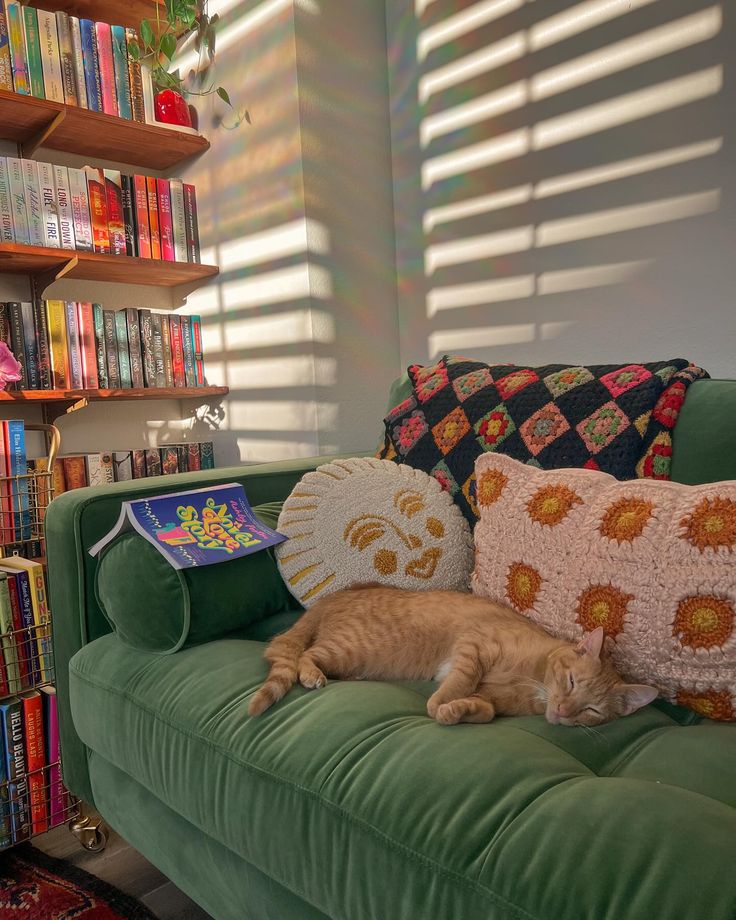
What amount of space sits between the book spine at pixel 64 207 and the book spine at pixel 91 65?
0.23 metres

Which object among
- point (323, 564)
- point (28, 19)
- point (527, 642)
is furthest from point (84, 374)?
point (527, 642)

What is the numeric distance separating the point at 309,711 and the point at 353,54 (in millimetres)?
2170

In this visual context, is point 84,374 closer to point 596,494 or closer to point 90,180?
point 90,180

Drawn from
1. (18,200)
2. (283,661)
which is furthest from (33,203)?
(283,661)

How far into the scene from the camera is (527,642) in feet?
3.69

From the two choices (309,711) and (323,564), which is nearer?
(309,711)

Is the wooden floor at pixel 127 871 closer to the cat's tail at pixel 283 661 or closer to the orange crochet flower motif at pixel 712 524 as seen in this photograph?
the cat's tail at pixel 283 661

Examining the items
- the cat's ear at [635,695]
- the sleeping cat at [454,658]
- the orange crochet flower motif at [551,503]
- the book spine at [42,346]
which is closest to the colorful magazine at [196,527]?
the sleeping cat at [454,658]

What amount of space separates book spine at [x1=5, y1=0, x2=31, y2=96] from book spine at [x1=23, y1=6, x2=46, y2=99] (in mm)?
12

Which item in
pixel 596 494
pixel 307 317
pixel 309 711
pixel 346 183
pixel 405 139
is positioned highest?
pixel 405 139

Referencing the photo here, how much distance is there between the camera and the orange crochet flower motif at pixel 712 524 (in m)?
1.01

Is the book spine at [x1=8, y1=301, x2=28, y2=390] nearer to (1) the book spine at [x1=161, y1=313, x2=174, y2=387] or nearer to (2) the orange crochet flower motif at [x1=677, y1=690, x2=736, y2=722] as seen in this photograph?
(1) the book spine at [x1=161, y1=313, x2=174, y2=387]

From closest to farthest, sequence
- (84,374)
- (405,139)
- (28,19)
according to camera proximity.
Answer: (28,19), (84,374), (405,139)

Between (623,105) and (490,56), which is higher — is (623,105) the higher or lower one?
the lower one
